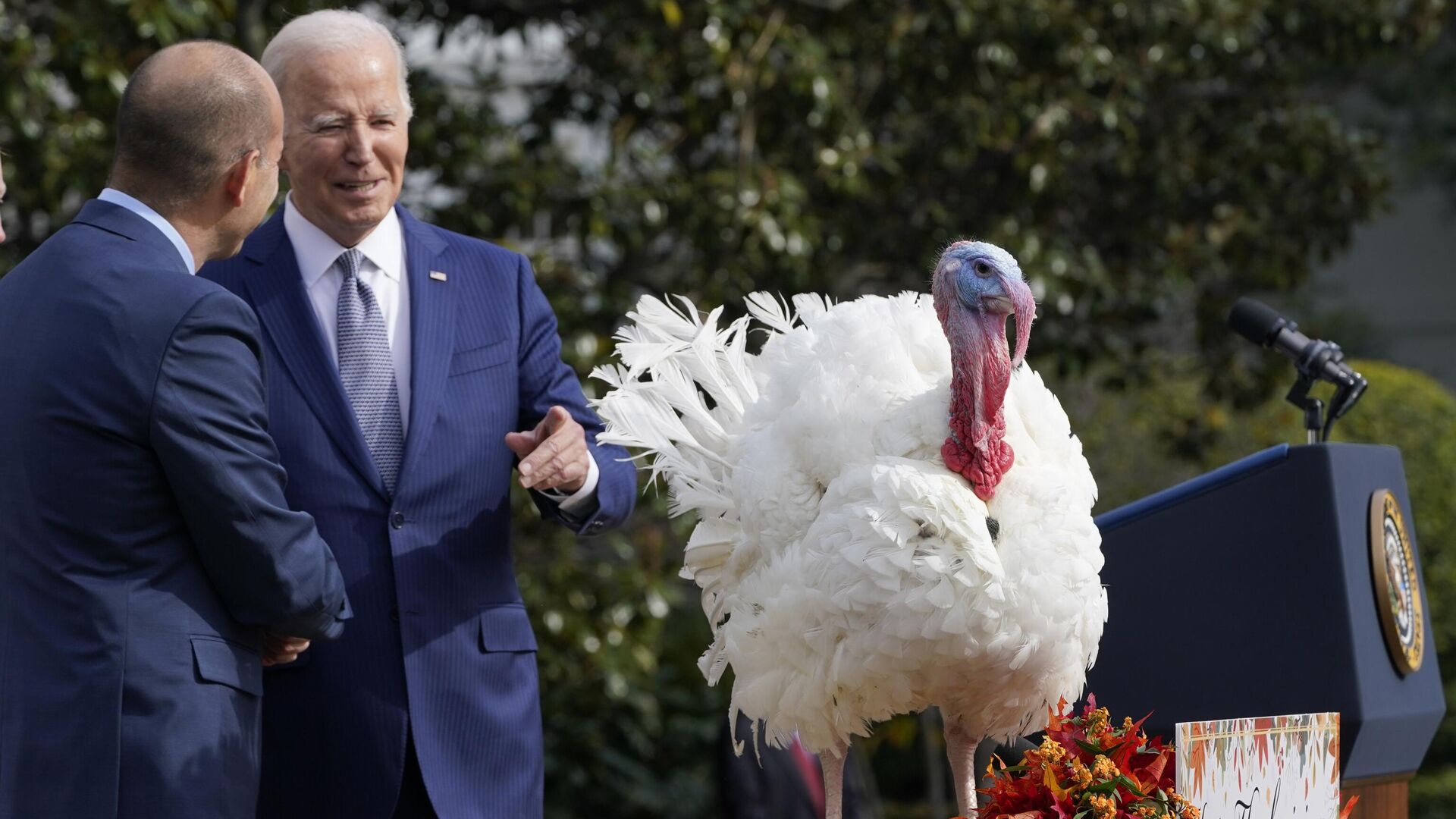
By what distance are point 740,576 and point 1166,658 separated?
86cm

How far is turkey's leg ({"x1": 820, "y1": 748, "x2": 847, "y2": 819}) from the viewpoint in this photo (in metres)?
2.87

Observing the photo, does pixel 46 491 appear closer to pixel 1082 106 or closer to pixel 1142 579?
pixel 1142 579

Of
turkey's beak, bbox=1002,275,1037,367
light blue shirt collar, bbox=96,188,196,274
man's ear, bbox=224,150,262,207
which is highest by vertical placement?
man's ear, bbox=224,150,262,207

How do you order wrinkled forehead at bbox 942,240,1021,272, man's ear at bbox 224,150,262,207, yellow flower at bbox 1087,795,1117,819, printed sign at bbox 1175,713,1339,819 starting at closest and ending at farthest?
yellow flower at bbox 1087,795,1117,819
printed sign at bbox 1175,713,1339,819
man's ear at bbox 224,150,262,207
wrinkled forehead at bbox 942,240,1021,272

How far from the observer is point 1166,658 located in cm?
301

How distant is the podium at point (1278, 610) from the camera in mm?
2867

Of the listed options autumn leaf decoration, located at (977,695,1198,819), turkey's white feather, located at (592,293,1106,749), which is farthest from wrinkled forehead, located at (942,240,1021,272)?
autumn leaf decoration, located at (977,695,1198,819)

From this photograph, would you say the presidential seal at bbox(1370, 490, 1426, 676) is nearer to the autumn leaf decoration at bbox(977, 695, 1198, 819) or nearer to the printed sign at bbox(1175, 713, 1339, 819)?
the printed sign at bbox(1175, 713, 1339, 819)

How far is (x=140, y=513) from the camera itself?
7.43 ft

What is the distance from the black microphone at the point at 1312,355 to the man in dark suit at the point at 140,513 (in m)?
2.13

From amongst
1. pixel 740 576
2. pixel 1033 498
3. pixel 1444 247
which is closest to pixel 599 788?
pixel 740 576

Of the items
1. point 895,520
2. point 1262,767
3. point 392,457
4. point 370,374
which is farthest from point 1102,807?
point 370,374

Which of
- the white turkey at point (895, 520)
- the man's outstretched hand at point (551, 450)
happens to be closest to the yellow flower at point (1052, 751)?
the white turkey at point (895, 520)

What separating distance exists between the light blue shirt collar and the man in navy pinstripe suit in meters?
0.37
